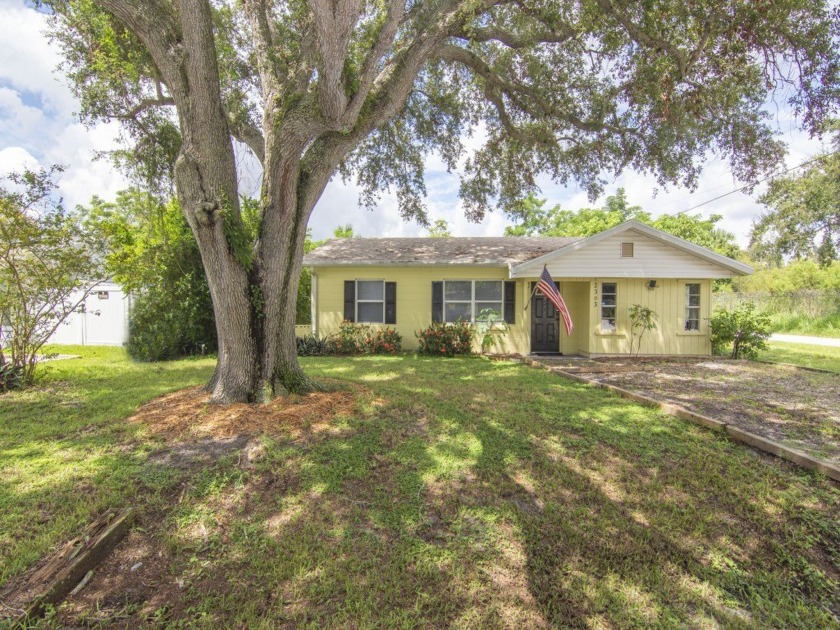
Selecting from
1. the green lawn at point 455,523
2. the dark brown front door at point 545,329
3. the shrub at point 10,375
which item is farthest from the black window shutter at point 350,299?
the green lawn at point 455,523

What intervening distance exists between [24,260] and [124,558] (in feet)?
23.0

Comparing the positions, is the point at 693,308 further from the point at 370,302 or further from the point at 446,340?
the point at 370,302

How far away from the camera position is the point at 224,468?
3.74 m

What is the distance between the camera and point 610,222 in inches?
1168

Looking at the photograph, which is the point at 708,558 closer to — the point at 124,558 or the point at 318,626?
the point at 318,626

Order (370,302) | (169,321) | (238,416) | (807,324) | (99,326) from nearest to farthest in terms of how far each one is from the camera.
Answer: (238,416)
(169,321)
(370,302)
(99,326)
(807,324)

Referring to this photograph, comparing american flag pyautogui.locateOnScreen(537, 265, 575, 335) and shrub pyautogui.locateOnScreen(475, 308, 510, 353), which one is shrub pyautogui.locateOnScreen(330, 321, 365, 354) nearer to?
shrub pyautogui.locateOnScreen(475, 308, 510, 353)

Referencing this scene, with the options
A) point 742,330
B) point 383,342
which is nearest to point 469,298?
point 383,342

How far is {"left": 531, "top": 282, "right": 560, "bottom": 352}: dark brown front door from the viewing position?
41.0 feet

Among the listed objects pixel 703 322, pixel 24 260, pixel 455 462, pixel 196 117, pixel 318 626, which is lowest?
pixel 318 626

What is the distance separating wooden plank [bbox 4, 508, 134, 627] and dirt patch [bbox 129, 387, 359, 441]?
1392 mm

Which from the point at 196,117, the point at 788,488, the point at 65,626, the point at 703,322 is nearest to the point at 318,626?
the point at 65,626

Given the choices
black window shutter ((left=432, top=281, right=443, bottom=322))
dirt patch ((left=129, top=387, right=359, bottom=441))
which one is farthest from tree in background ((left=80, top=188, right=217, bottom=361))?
black window shutter ((left=432, top=281, right=443, bottom=322))

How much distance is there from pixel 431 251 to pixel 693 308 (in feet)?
26.7
